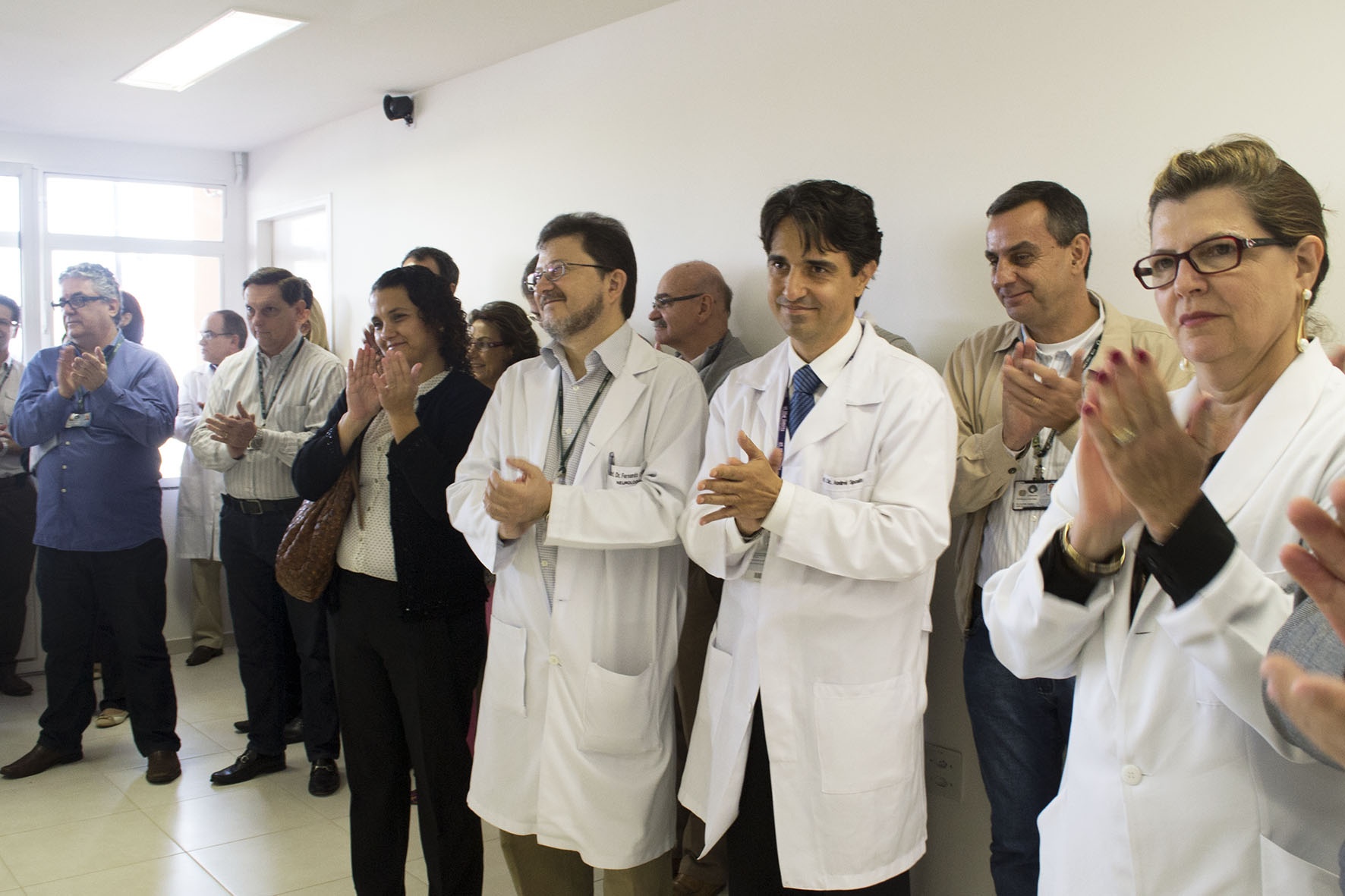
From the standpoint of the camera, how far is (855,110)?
3.22m

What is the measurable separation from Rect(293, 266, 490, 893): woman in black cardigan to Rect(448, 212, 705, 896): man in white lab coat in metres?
0.17

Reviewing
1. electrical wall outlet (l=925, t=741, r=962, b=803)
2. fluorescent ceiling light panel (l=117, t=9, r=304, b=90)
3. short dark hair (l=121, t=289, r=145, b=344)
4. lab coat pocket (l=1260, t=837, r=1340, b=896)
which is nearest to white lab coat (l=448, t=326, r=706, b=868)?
electrical wall outlet (l=925, t=741, r=962, b=803)

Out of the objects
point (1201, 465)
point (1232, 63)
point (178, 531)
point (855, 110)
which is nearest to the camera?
point (1201, 465)

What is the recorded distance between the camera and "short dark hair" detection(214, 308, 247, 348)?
5.95 meters

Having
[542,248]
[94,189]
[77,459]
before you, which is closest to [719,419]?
[542,248]

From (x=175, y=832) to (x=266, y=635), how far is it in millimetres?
764

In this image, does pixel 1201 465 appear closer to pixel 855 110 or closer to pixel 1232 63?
pixel 1232 63

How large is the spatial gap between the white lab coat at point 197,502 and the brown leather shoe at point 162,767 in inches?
75.5

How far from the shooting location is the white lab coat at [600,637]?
2434mm

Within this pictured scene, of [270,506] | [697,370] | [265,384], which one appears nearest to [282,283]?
[265,384]

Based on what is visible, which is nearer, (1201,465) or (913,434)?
(1201,465)

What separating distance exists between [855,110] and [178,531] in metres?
4.56

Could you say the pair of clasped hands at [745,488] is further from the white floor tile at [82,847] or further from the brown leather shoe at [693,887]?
the white floor tile at [82,847]

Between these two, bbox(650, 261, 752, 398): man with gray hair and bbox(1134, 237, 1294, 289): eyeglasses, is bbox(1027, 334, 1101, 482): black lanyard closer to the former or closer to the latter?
bbox(1134, 237, 1294, 289): eyeglasses
